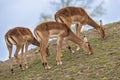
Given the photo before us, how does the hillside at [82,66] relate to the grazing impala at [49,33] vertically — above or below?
below

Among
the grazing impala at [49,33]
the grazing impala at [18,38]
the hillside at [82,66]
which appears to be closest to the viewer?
the hillside at [82,66]

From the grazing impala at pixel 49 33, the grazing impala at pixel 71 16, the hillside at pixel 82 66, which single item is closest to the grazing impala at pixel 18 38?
the hillside at pixel 82 66

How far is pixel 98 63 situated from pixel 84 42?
1.52 metres

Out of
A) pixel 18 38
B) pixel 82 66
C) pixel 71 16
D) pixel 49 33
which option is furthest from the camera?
pixel 71 16

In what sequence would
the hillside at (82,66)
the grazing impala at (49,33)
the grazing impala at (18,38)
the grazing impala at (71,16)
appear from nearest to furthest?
the hillside at (82,66) → the grazing impala at (49,33) → the grazing impala at (18,38) → the grazing impala at (71,16)

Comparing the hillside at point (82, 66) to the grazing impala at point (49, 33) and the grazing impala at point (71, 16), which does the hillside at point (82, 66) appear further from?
the grazing impala at point (71, 16)

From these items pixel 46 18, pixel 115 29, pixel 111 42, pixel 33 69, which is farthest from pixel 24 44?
pixel 46 18

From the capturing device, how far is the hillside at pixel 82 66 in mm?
11359

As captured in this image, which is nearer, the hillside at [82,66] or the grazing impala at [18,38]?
the hillside at [82,66]

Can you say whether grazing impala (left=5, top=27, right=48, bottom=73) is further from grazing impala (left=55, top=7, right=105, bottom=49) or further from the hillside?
grazing impala (left=55, top=7, right=105, bottom=49)

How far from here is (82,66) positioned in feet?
40.4

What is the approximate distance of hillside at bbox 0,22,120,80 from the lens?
11.4 m

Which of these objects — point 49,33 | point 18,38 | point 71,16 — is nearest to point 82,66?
point 49,33

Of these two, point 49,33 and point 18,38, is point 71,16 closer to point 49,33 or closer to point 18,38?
point 49,33
